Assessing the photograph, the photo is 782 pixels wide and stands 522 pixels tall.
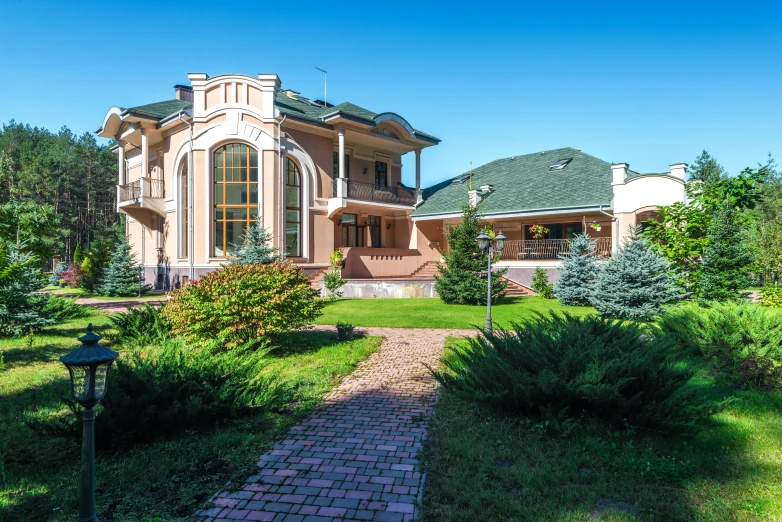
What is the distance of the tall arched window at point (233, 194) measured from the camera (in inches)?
820

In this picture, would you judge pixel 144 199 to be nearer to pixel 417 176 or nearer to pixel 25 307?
pixel 25 307

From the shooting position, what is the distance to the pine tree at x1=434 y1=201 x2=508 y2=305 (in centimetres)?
1700

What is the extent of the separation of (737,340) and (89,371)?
8.16 metres

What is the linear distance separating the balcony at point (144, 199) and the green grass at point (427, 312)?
37.1ft

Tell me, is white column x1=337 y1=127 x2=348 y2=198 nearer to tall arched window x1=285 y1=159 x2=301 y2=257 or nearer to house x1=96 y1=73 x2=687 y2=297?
house x1=96 y1=73 x2=687 y2=297

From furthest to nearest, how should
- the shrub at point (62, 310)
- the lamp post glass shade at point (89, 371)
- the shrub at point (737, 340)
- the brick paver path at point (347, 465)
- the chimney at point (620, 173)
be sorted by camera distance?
the chimney at point (620, 173), the shrub at point (62, 310), the shrub at point (737, 340), the brick paver path at point (347, 465), the lamp post glass shade at point (89, 371)

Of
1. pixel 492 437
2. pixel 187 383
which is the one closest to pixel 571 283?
pixel 492 437

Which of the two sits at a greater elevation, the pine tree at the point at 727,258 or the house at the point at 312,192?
the house at the point at 312,192

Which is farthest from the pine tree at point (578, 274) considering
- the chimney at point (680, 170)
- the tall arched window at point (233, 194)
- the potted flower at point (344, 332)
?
the tall arched window at point (233, 194)

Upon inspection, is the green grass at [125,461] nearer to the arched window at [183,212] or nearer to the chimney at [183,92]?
the arched window at [183,212]

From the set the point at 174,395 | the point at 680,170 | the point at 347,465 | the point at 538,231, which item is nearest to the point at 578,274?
the point at 538,231

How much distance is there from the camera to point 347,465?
4262 mm

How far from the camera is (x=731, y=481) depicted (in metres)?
3.98

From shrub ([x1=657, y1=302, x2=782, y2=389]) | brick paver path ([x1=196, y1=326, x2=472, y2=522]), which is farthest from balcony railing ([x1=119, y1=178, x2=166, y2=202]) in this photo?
shrub ([x1=657, y1=302, x2=782, y2=389])
